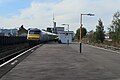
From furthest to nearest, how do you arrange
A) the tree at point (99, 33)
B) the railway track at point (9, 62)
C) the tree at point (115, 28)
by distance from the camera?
1. the tree at point (99, 33)
2. the tree at point (115, 28)
3. the railway track at point (9, 62)

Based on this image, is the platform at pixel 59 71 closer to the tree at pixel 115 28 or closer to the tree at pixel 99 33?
the tree at pixel 115 28

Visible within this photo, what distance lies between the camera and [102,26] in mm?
83562

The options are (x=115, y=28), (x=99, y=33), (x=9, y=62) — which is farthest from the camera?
(x=99, y=33)

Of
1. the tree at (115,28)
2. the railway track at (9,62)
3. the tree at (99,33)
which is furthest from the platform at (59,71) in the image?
the tree at (99,33)

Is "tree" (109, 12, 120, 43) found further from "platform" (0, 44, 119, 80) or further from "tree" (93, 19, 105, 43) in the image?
"platform" (0, 44, 119, 80)

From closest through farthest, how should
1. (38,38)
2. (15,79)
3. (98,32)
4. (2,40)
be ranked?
(15,79) < (2,40) < (38,38) < (98,32)

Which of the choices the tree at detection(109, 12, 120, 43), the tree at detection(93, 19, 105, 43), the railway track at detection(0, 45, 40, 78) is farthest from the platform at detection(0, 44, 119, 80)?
the tree at detection(93, 19, 105, 43)

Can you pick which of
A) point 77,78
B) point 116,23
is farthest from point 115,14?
point 77,78

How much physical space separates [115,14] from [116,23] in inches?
82.2

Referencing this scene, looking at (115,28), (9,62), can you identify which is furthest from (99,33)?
(9,62)

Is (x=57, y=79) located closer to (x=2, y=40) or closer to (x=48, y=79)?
(x=48, y=79)

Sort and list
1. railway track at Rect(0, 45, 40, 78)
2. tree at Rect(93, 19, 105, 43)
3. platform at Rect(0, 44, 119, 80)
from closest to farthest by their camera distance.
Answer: platform at Rect(0, 44, 119, 80) < railway track at Rect(0, 45, 40, 78) < tree at Rect(93, 19, 105, 43)

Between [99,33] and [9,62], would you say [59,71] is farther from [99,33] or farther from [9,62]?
[99,33]

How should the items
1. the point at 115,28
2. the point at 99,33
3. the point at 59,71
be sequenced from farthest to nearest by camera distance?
the point at 99,33, the point at 115,28, the point at 59,71
